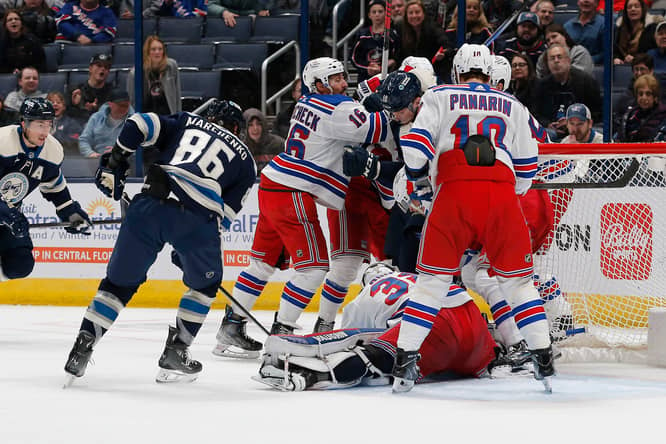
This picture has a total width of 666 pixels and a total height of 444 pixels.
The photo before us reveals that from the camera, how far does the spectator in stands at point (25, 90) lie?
8.02 metres

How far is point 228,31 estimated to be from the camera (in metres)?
7.94

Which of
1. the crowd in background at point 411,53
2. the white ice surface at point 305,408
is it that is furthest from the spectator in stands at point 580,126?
the white ice surface at point 305,408

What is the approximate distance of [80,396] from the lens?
3.64 meters

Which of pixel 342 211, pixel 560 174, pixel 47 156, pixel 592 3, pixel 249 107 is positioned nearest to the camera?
pixel 560 174

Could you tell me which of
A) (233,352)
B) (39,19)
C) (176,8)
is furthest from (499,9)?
(39,19)

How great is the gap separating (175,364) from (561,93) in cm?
361

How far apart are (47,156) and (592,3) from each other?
347cm

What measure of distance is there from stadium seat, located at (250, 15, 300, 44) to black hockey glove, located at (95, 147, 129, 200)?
3.62 meters

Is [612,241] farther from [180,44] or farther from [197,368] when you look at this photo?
[180,44]

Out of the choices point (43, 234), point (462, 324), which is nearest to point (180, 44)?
point (43, 234)

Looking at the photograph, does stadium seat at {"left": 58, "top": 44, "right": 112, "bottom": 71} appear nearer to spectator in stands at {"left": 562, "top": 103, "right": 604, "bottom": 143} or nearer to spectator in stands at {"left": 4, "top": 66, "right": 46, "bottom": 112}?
spectator in stands at {"left": 4, "top": 66, "right": 46, "bottom": 112}

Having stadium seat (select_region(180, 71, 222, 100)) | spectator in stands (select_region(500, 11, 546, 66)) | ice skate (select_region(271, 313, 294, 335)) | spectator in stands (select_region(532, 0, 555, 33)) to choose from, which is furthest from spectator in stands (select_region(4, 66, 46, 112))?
ice skate (select_region(271, 313, 294, 335))

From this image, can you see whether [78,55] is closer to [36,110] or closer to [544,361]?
[36,110]

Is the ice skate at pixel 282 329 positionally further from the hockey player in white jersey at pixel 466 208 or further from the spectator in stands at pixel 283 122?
the spectator in stands at pixel 283 122
